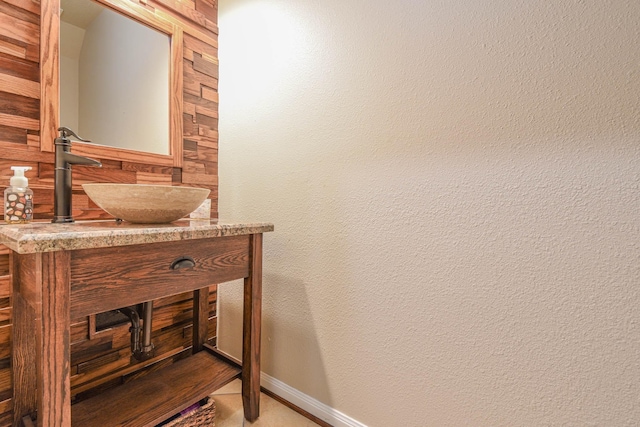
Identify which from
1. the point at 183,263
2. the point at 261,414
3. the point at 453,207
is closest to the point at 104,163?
the point at 183,263

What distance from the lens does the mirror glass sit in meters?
1.13

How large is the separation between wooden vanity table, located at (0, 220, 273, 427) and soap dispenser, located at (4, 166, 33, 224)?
0.10 meters

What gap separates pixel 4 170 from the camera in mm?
1001

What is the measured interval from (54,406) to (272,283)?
0.80 metres

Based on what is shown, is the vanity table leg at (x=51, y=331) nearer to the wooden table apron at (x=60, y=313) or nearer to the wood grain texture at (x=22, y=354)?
the wooden table apron at (x=60, y=313)

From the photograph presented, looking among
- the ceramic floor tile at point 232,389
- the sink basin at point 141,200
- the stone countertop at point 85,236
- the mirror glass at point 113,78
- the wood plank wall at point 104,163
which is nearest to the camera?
the stone countertop at point 85,236

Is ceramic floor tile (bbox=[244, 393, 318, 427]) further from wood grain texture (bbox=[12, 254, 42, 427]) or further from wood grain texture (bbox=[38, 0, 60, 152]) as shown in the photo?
wood grain texture (bbox=[38, 0, 60, 152])

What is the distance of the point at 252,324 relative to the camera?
1.17 metres

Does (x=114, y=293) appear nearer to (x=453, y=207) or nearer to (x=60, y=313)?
(x=60, y=313)

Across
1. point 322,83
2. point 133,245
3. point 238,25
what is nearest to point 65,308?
point 133,245

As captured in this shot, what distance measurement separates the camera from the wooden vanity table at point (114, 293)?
27.3 inches

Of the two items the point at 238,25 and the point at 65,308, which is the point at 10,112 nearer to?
the point at 65,308

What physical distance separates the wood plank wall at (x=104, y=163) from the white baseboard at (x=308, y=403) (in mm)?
467

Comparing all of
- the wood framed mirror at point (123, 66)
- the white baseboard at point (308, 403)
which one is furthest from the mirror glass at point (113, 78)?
the white baseboard at point (308, 403)
